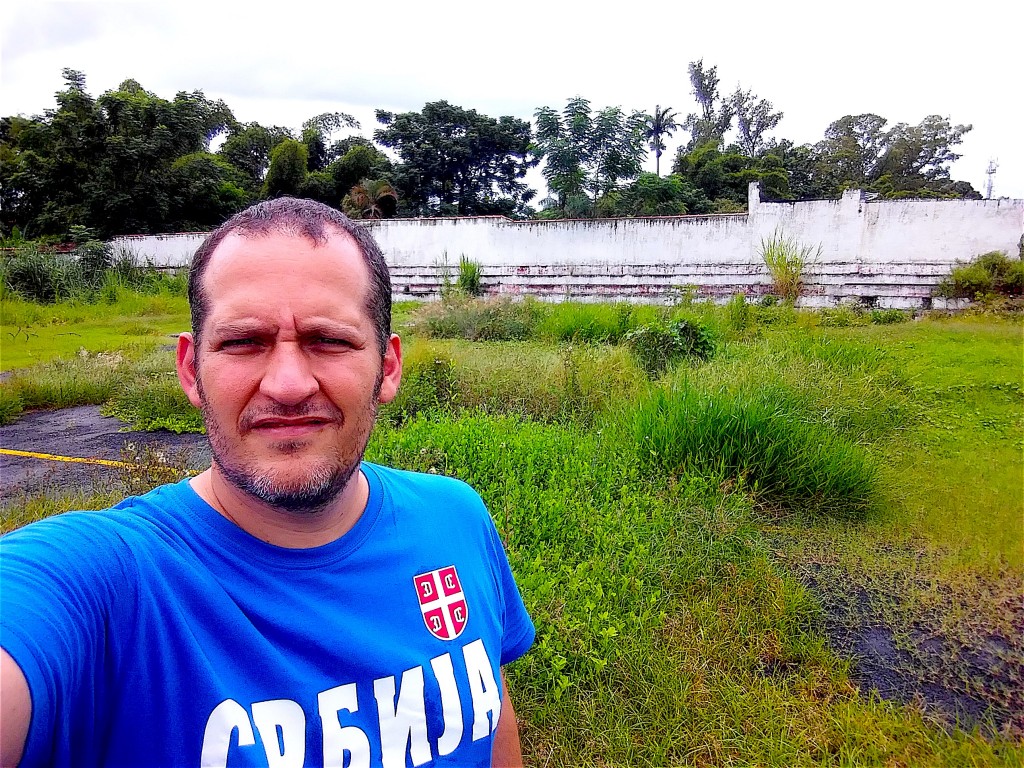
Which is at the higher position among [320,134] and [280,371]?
[320,134]

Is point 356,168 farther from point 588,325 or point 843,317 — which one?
point 843,317

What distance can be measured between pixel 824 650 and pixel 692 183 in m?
24.8

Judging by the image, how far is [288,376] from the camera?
1.00m

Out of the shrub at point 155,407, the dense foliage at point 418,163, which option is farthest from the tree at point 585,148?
the shrub at point 155,407

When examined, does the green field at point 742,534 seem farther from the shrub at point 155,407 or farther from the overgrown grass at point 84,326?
the overgrown grass at point 84,326

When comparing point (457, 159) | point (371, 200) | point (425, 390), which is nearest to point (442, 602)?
point (425, 390)

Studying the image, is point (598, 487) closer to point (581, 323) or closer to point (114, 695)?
point (114, 695)

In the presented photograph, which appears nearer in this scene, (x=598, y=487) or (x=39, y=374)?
(x=598, y=487)

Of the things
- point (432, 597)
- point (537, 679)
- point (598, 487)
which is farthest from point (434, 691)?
point (598, 487)

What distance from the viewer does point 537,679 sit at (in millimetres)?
2211

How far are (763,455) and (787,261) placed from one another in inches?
398

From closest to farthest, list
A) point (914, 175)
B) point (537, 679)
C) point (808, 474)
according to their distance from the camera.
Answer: point (537, 679), point (808, 474), point (914, 175)

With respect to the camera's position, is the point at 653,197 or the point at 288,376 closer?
the point at 288,376

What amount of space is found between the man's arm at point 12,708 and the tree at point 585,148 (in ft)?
65.4
